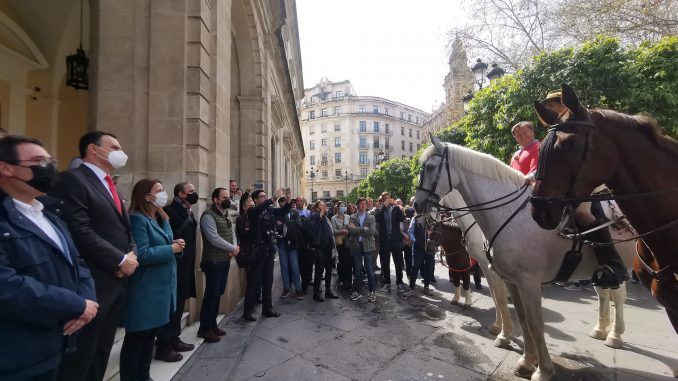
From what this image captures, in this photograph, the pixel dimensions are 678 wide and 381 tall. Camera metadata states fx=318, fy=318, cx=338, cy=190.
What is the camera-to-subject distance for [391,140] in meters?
77.2

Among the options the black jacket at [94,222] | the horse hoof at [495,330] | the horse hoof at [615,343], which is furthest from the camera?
the horse hoof at [495,330]

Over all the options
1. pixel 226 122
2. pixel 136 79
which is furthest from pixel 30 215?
pixel 226 122

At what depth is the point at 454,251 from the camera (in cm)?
665

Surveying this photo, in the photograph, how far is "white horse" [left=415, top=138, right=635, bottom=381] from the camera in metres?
3.32

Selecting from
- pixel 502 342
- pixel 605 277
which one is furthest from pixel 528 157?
pixel 502 342

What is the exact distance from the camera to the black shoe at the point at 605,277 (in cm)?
332

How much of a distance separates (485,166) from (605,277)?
67.5 inches

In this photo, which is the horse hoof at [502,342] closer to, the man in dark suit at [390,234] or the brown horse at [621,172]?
the brown horse at [621,172]

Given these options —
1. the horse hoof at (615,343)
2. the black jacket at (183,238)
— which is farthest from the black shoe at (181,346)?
the horse hoof at (615,343)

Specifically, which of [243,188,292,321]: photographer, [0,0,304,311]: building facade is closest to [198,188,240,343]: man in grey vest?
[0,0,304,311]: building facade

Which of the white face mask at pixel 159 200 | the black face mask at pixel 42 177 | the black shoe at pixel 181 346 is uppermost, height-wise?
the black face mask at pixel 42 177

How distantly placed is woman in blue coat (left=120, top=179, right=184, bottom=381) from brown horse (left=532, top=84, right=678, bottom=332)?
→ 10.6 ft

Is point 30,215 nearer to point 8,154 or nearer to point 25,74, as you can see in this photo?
point 8,154

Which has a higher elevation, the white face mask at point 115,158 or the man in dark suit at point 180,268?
the white face mask at point 115,158
